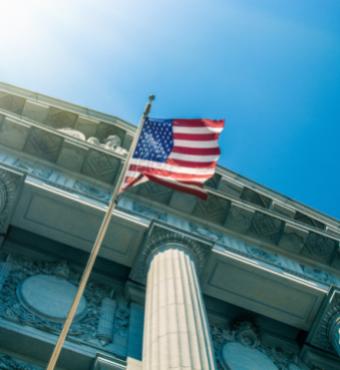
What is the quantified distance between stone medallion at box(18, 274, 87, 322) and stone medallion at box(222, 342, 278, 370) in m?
4.11

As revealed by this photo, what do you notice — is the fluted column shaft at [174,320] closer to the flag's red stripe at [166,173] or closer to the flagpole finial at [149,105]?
the flag's red stripe at [166,173]

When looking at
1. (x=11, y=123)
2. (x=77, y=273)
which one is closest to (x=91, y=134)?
(x=11, y=123)

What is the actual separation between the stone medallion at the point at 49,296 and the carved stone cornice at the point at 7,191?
1903 millimetres

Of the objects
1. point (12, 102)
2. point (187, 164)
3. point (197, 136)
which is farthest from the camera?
point (12, 102)

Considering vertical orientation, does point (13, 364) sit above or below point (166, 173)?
below

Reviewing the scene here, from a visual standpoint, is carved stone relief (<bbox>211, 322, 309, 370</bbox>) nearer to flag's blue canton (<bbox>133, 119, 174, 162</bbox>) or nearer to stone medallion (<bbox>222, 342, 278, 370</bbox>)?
stone medallion (<bbox>222, 342, 278, 370</bbox>)

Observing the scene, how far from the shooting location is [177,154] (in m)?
12.7

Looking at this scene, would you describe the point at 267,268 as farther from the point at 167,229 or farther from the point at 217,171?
the point at 217,171

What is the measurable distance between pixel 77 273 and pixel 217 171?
7.67 m

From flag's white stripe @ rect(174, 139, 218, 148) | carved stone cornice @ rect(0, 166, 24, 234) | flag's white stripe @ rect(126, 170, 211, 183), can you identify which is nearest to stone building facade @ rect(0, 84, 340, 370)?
carved stone cornice @ rect(0, 166, 24, 234)

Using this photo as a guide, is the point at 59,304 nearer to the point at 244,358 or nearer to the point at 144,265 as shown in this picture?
the point at 144,265

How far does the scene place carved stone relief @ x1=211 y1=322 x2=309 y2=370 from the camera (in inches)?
578

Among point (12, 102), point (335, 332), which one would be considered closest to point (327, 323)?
point (335, 332)

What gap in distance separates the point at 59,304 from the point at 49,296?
44 cm
